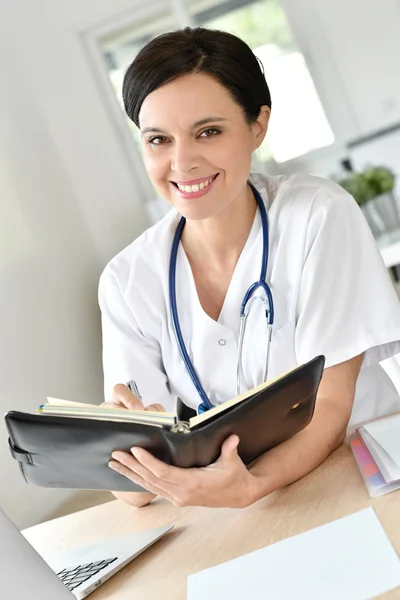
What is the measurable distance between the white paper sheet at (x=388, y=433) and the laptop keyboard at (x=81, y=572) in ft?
1.30

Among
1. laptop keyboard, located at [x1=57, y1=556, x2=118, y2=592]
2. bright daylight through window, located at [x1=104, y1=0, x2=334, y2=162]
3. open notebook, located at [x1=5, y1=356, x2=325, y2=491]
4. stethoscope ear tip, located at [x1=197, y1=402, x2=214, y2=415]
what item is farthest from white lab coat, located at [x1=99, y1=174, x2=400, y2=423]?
bright daylight through window, located at [x1=104, y1=0, x2=334, y2=162]

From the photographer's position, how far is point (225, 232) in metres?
1.63

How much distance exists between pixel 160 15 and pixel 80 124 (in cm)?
88

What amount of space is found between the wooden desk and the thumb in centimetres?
10

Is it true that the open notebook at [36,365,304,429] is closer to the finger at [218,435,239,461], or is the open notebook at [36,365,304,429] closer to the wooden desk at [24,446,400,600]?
the finger at [218,435,239,461]

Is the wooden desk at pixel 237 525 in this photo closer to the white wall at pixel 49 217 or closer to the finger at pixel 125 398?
the finger at pixel 125 398

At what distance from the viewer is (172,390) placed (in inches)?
65.4

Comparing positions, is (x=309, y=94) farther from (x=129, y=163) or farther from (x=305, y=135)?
(x=129, y=163)

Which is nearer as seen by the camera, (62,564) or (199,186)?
(62,564)

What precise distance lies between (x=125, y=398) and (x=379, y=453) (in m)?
0.45

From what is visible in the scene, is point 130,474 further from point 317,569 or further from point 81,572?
point 317,569

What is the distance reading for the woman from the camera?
1.44 m


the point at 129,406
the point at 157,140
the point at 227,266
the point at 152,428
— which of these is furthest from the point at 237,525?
the point at 157,140

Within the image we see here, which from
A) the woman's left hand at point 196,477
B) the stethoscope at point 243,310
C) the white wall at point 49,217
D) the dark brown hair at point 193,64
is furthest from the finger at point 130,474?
the white wall at point 49,217
